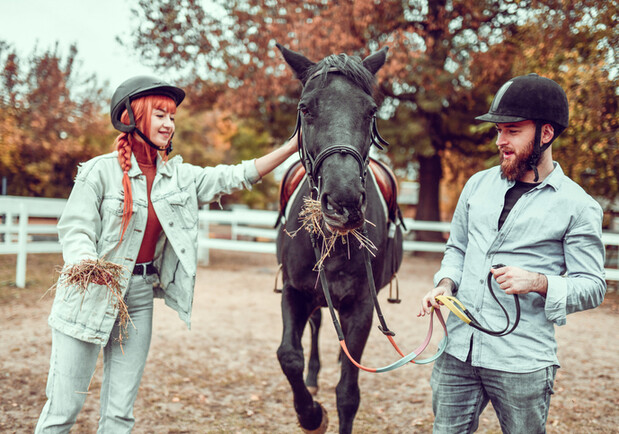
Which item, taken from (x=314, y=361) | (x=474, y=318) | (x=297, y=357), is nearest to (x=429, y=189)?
(x=314, y=361)

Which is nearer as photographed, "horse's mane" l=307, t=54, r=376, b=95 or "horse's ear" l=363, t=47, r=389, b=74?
"horse's mane" l=307, t=54, r=376, b=95

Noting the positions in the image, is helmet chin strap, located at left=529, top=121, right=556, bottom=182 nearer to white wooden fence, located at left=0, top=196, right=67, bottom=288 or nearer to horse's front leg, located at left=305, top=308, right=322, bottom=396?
horse's front leg, located at left=305, top=308, right=322, bottom=396

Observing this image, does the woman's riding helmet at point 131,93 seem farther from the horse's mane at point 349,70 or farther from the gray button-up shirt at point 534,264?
the gray button-up shirt at point 534,264

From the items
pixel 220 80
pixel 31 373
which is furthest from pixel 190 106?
pixel 31 373

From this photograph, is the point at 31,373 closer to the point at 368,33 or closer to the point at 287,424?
the point at 287,424

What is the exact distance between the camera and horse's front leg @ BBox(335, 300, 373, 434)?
3021 millimetres

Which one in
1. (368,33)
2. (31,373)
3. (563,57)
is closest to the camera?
(31,373)

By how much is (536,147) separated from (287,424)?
2803 mm

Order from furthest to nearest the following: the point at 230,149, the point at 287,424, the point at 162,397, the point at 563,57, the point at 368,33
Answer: the point at 230,149 < the point at 368,33 < the point at 563,57 < the point at 162,397 < the point at 287,424

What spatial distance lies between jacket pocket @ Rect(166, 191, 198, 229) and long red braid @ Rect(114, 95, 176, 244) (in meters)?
0.23

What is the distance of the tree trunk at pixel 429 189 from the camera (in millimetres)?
15828

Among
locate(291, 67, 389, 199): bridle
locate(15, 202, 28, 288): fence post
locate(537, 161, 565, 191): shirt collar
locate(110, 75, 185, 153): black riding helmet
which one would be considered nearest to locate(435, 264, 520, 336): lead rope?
locate(537, 161, 565, 191): shirt collar

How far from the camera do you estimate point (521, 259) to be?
2.06m

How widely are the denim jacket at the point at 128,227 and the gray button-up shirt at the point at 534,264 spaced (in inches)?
53.0
